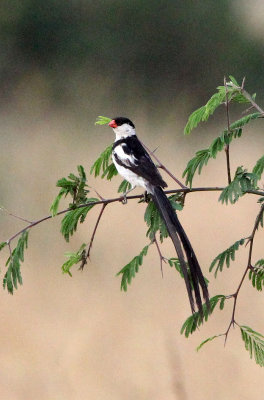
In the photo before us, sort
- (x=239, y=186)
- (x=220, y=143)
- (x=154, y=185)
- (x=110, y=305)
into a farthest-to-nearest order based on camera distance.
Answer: (x=110, y=305) → (x=154, y=185) → (x=220, y=143) → (x=239, y=186)

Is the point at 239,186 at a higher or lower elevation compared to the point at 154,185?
lower

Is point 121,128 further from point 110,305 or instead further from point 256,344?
point 110,305

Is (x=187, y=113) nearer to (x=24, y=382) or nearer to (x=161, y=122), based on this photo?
(x=161, y=122)

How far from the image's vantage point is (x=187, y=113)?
12102 mm

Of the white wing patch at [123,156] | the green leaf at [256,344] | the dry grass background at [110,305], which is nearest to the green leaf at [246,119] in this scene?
→ the white wing patch at [123,156]

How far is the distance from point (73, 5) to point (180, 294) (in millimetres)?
5830

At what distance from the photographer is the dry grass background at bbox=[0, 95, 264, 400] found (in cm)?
534

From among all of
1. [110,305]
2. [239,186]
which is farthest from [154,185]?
[110,305]

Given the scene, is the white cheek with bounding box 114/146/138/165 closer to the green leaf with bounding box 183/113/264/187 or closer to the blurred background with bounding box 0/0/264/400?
the green leaf with bounding box 183/113/264/187

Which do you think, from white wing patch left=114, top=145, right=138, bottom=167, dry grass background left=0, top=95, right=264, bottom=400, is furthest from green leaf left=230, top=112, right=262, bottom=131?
dry grass background left=0, top=95, right=264, bottom=400

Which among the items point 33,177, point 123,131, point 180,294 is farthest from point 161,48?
point 123,131

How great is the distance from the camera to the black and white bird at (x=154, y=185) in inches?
85.8

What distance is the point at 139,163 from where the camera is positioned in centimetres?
260

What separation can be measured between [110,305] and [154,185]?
4.20 meters
